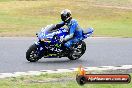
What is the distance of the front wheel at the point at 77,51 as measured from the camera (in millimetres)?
14750

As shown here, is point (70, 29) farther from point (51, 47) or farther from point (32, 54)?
point (32, 54)

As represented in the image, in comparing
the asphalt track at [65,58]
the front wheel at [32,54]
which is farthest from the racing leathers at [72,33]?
the front wheel at [32,54]

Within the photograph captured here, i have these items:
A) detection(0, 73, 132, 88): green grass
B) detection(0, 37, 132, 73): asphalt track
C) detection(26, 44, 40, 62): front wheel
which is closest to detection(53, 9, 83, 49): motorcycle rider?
detection(0, 37, 132, 73): asphalt track

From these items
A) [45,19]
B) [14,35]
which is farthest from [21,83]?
[45,19]

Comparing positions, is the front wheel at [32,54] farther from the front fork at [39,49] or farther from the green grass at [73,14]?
the green grass at [73,14]

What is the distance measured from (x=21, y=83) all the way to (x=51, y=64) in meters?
4.18

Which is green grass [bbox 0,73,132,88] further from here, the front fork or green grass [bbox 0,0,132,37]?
green grass [bbox 0,0,132,37]

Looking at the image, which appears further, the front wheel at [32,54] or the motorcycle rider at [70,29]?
the motorcycle rider at [70,29]

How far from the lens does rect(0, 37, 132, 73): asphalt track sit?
13328 millimetres

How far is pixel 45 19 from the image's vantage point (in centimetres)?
3384

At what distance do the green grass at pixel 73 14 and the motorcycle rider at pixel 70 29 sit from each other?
1071cm

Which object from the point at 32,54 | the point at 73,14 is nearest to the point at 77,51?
the point at 32,54

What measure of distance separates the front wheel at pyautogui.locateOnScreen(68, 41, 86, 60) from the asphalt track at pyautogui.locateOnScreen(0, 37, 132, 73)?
0.18 metres

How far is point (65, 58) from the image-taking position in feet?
50.4
